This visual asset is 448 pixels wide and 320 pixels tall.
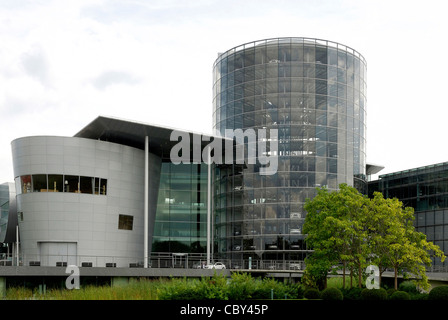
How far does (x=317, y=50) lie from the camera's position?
206 feet

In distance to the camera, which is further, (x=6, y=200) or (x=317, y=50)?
(x=6, y=200)

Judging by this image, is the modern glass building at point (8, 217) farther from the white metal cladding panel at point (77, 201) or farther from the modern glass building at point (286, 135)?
the modern glass building at point (286, 135)

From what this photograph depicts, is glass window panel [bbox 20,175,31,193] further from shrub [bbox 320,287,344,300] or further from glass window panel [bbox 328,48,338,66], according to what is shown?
glass window panel [bbox 328,48,338,66]

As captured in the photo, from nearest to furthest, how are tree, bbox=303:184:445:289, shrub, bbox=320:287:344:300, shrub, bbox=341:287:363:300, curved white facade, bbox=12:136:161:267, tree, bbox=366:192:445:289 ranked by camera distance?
1. shrub, bbox=320:287:344:300
2. shrub, bbox=341:287:363:300
3. tree, bbox=366:192:445:289
4. tree, bbox=303:184:445:289
5. curved white facade, bbox=12:136:161:267

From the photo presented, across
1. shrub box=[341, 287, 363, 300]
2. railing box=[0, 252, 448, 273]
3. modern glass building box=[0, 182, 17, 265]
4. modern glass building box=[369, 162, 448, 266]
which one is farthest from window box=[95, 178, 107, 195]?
modern glass building box=[369, 162, 448, 266]

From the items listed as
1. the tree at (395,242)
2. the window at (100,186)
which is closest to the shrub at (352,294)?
the tree at (395,242)

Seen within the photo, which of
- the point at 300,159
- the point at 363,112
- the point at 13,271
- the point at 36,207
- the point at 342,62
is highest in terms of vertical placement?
the point at 342,62

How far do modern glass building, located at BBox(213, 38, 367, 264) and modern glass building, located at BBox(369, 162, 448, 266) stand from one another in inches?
270

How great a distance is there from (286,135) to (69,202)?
24.6m

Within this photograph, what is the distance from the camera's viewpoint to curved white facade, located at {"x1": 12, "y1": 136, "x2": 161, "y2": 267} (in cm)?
4903
